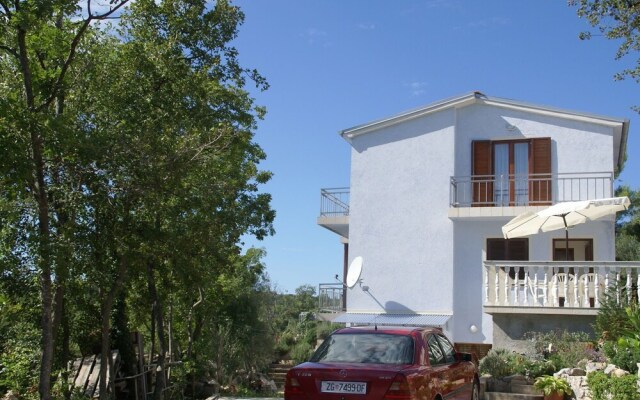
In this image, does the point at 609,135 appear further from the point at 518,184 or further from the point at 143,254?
the point at 143,254

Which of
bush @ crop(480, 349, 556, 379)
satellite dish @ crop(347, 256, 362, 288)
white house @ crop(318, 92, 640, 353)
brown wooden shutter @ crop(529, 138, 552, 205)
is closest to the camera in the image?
bush @ crop(480, 349, 556, 379)

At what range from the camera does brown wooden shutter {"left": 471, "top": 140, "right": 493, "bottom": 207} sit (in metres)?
20.3

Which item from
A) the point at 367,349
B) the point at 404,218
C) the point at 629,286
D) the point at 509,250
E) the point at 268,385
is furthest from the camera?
the point at 268,385

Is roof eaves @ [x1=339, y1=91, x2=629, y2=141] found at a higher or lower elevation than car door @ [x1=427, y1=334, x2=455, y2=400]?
higher

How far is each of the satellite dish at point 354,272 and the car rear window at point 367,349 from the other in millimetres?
11087

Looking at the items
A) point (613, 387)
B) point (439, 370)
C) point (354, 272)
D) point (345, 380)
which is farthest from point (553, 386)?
point (354, 272)

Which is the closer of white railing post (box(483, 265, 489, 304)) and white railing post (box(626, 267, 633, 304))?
white railing post (box(626, 267, 633, 304))

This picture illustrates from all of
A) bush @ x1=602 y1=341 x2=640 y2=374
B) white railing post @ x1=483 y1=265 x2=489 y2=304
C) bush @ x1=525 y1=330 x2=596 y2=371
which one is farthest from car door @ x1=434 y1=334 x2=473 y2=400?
white railing post @ x1=483 y1=265 x2=489 y2=304

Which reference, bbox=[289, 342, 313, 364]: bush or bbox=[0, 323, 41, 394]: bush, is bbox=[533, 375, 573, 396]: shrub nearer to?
bbox=[0, 323, 41, 394]: bush

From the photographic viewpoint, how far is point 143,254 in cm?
1090

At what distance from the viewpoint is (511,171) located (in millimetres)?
20547

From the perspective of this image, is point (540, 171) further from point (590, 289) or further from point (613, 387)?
point (613, 387)

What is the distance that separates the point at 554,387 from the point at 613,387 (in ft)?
5.69

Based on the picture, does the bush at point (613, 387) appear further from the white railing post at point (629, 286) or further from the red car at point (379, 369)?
the white railing post at point (629, 286)
